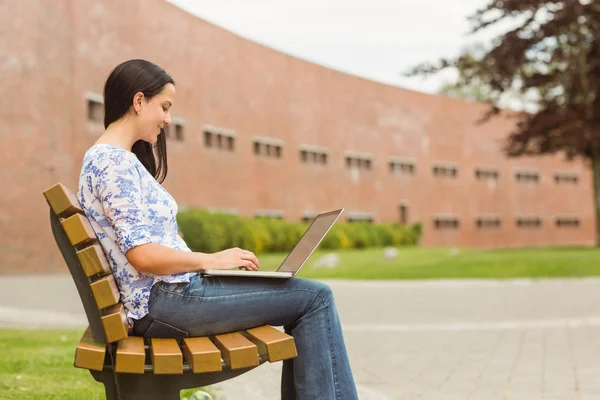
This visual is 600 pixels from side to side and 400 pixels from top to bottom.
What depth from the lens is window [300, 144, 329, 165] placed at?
3172cm

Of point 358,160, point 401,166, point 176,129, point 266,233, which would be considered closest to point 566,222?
point 401,166

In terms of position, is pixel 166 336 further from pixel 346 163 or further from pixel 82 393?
pixel 346 163

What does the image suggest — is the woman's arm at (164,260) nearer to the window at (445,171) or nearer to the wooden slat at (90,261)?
the wooden slat at (90,261)

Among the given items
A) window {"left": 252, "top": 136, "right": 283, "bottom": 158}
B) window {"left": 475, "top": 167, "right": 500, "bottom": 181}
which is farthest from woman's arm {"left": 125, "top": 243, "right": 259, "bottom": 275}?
window {"left": 475, "top": 167, "right": 500, "bottom": 181}

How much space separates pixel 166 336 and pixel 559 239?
42.3 meters

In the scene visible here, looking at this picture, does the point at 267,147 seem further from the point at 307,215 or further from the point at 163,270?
the point at 163,270

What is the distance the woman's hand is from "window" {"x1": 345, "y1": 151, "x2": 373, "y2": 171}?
31.1m

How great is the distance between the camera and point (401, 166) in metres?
37.2

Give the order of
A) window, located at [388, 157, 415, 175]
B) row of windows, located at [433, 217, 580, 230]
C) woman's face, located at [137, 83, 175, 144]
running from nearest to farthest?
woman's face, located at [137, 83, 175, 144] → window, located at [388, 157, 415, 175] → row of windows, located at [433, 217, 580, 230]

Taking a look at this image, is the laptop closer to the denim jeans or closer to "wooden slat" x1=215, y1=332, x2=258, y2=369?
the denim jeans

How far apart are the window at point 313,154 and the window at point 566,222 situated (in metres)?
16.2

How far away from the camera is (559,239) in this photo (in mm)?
42969

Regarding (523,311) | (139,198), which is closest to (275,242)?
(523,311)

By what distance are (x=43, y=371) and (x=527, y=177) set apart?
39.3m
